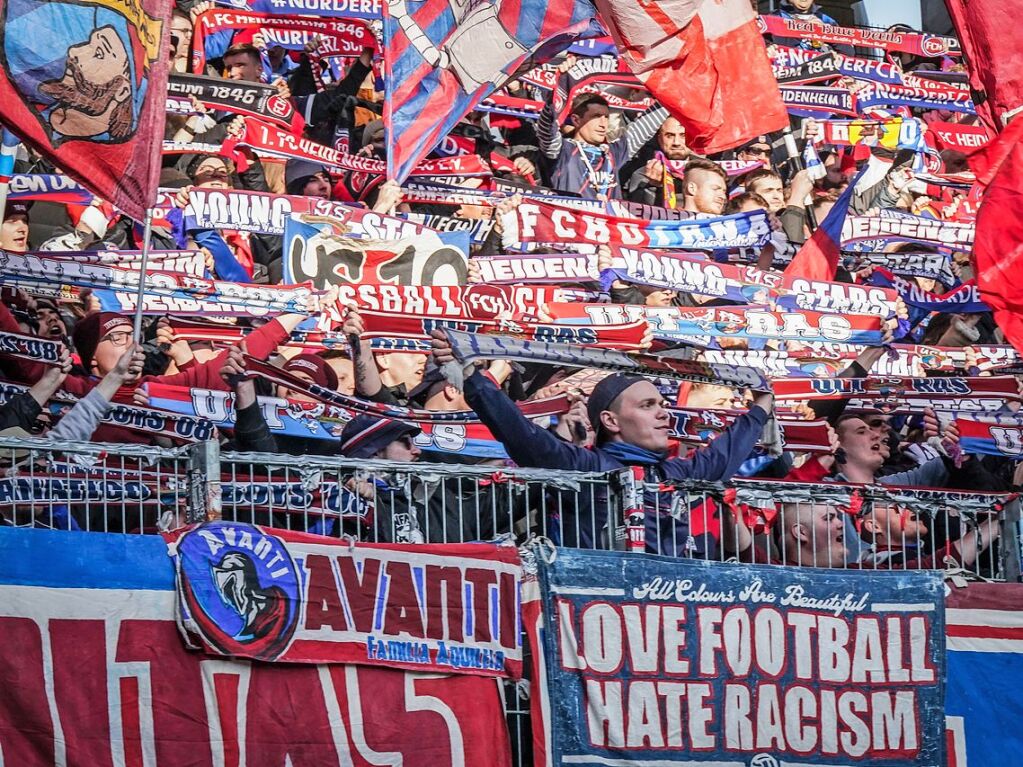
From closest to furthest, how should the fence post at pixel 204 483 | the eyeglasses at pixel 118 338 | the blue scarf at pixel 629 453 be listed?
the fence post at pixel 204 483
the blue scarf at pixel 629 453
the eyeglasses at pixel 118 338

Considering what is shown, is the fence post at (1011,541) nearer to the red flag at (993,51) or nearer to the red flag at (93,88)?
the red flag at (993,51)

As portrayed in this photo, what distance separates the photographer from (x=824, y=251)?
1423 cm

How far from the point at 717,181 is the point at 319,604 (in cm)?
944

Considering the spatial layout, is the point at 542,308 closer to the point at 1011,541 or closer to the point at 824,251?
the point at 824,251

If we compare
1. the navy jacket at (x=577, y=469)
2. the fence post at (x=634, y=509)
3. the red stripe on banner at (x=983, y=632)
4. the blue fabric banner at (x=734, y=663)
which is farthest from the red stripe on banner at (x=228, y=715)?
the red stripe on banner at (x=983, y=632)

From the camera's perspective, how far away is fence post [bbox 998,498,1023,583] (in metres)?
9.02

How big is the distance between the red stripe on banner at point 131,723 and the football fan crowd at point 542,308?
1.41 meters

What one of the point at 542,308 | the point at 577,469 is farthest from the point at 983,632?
the point at 542,308

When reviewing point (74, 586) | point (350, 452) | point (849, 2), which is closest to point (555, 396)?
A: point (350, 452)

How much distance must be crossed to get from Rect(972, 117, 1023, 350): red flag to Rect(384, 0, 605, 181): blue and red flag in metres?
3.21

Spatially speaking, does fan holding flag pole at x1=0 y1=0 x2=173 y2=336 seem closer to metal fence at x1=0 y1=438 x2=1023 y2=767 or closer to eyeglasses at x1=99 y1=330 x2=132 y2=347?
metal fence at x1=0 y1=438 x2=1023 y2=767

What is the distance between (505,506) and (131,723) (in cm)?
217

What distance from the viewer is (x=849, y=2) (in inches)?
1117

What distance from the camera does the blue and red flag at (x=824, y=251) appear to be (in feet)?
46.3
